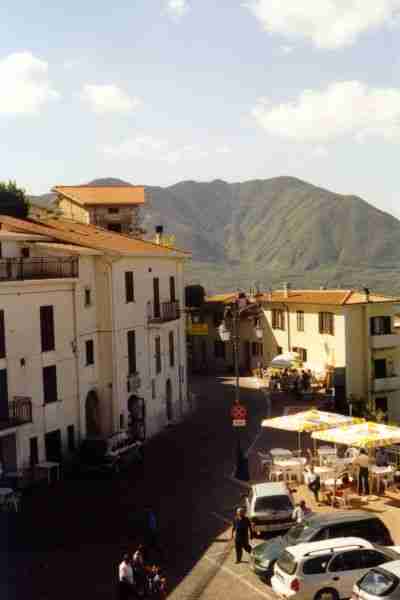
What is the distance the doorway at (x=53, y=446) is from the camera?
33219 millimetres

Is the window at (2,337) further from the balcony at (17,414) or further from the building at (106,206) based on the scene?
the building at (106,206)

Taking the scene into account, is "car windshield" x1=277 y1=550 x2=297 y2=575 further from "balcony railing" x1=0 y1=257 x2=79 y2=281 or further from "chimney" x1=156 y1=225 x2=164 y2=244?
"chimney" x1=156 y1=225 x2=164 y2=244

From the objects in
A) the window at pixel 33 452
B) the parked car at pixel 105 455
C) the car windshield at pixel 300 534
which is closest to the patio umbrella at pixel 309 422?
the parked car at pixel 105 455

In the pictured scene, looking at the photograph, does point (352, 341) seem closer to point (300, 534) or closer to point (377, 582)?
point (300, 534)

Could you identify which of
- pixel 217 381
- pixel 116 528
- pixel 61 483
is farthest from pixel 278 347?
pixel 116 528

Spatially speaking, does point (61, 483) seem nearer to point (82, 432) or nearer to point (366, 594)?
point (82, 432)

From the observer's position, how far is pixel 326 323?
5616 centimetres

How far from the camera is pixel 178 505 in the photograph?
28.0m

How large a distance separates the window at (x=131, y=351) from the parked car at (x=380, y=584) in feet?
81.1

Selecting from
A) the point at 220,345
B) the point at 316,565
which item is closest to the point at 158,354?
the point at 220,345

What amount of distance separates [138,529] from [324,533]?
7.34m

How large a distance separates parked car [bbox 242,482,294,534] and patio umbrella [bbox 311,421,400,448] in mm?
4736

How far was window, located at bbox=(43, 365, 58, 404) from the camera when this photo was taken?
1314 inches

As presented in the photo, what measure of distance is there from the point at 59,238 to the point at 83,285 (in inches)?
97.2
